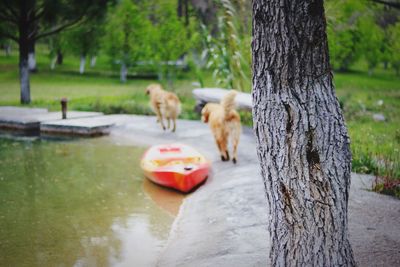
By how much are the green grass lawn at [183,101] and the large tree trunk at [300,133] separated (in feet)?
11.4

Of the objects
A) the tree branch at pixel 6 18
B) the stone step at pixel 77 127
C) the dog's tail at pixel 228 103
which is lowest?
the stone step at pixel 77 127

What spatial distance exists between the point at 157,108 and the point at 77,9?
766 centimetres

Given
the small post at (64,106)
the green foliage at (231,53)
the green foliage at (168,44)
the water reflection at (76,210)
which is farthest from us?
the green foliage at (168,44)

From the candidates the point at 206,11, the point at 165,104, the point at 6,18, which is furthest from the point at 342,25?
the point at 206,11

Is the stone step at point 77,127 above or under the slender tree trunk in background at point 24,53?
under

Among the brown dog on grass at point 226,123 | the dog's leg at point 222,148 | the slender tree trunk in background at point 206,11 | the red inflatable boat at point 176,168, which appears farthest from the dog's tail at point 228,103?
the slender tree trunk in background at point 206,11

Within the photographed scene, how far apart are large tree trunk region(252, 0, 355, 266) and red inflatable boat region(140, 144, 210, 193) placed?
4.38 meters

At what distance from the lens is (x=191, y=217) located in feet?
20.8

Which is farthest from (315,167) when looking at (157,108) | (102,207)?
(157,108)

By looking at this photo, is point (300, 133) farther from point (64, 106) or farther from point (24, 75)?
point (24, 75)

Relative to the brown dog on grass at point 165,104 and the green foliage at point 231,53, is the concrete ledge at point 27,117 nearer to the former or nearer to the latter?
the brown dog on grass at point 165,104

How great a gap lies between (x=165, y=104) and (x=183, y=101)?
20.4 feet

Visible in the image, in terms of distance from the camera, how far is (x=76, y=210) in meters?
6.80

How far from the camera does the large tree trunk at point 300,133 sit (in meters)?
3.05
